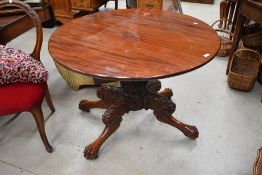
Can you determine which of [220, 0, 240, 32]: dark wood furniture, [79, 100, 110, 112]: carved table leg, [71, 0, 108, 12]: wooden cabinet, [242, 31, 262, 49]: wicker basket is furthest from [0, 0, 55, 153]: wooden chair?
[220, 0, 240, 32]: dark wood furniture

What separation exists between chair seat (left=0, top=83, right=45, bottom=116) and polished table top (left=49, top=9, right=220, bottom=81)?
300 millimetres

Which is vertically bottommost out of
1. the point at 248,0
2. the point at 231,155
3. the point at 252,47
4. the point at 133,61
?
the point at 231,155

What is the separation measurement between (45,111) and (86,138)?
0.46 meters

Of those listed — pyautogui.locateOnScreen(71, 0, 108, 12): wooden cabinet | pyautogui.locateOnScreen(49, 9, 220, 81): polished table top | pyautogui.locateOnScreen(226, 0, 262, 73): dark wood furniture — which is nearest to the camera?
pyautogui.locateOnScreen(49, 9, 220, 81): polished table top

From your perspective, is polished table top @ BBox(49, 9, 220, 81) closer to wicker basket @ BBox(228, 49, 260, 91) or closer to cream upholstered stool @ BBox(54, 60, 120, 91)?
cream upholstered stool @ BBox(54, 60, 120, 91)

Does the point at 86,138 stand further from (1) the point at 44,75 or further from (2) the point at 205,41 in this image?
(2) the point at 205,41

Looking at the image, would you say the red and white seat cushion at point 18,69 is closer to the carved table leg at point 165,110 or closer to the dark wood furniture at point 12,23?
the dark wood furniture at point 12,23

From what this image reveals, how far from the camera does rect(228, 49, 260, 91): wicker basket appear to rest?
2031 millimetres

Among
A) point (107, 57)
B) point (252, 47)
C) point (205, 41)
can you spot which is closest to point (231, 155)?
point (205, 41)

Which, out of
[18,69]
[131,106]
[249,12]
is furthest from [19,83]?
[249,12]

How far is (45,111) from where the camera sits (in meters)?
1.89

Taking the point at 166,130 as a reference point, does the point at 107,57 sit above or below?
above

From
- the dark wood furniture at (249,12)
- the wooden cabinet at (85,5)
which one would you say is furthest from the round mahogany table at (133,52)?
the wooden cabinet at (85,5)

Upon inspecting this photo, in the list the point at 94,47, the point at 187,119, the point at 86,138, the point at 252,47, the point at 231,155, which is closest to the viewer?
the point at 94,47
